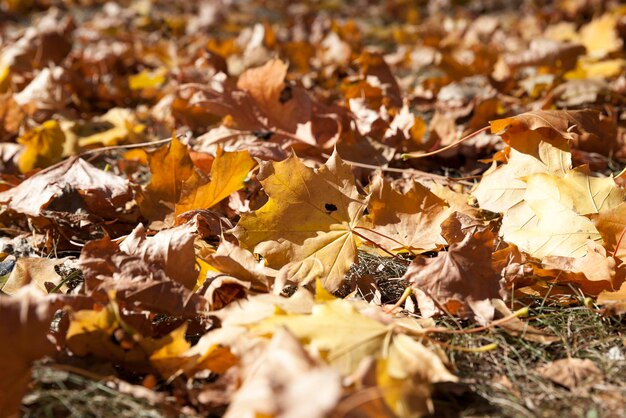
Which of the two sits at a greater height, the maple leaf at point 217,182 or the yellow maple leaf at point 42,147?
the maple leaf at point 217,182

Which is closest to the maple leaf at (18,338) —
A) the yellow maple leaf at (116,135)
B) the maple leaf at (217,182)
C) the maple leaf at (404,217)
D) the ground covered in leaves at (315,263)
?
the ground covered in leaves at (315,263)

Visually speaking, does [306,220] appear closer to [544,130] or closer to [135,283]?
[135,283]

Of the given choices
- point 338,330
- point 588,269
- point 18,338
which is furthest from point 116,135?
point 588,269

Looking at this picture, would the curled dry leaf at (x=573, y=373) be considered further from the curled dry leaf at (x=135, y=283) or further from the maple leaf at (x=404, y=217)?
the curled dry leaf at (x=135, y=283)

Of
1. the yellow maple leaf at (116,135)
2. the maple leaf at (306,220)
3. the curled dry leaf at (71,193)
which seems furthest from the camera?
the yellow maple leaf at (116,135)

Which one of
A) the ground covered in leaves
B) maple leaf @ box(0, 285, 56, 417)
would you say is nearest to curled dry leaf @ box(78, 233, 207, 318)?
the ground covered in leaves

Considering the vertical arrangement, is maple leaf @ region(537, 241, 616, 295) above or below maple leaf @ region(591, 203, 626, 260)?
below

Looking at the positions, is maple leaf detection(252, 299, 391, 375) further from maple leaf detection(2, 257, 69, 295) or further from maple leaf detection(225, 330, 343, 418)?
maple leaf detection(2, 257, 69, 295)

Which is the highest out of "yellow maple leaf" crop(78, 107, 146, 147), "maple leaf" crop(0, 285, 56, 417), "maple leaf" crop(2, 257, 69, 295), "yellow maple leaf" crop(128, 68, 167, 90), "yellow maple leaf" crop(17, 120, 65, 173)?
"maple leaf" crop(0, 285, 56, 417)
